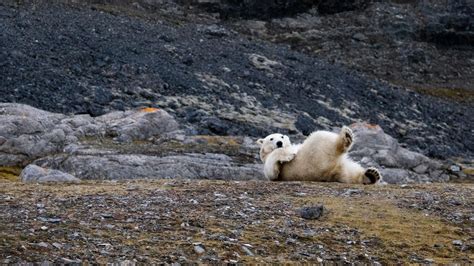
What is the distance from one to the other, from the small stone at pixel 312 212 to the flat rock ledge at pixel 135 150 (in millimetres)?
5185

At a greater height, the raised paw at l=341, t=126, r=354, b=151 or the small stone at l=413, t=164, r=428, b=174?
the raised paw at l=341, t=126, r=354, b=151

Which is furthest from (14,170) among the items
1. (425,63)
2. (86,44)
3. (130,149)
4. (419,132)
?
(425,63)

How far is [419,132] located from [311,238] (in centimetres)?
2747

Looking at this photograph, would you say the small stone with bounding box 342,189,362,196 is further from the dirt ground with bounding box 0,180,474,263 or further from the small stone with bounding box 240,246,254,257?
the small stone with bounding box 240,246,254,257

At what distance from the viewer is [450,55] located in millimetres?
56969

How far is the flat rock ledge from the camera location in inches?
683

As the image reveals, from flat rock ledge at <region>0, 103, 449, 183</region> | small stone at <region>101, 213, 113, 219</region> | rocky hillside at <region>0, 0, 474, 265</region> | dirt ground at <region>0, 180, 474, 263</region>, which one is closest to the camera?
dirt ground at <region>0, 180, 474, 263</region>

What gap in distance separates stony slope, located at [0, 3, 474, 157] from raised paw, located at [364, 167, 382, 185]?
12.7 m

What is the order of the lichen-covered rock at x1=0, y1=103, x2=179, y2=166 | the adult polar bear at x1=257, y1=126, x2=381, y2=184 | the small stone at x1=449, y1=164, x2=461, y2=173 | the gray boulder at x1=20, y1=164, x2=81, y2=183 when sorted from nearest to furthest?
the adult polar bear at x1=257, y1=126, x2=381, y2=184 → the gray boulder at x1=20, y1=164, x2=81, y2=183 → the lichen-covered rock at x1=0, y1=103, x2=179, y2=166 → the small stone at x1=449, y1=164, x2=461, y2=173

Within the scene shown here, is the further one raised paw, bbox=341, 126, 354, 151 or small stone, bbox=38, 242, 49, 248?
raised paw, bbox=341, 126, 354, 151

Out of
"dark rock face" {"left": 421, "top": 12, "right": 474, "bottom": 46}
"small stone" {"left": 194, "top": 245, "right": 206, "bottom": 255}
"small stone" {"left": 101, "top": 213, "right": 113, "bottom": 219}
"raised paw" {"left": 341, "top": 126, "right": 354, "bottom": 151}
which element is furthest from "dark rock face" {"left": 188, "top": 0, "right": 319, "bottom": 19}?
"small stone" {"left": 194, "top": 245, "right": 206, "bottom": 255}

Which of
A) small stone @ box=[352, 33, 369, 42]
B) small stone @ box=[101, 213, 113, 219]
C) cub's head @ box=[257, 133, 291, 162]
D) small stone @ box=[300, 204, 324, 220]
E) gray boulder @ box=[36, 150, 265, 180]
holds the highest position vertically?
small stone @ box=[352, 33, 369, 42]

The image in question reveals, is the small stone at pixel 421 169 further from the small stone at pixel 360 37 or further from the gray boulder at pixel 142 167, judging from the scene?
the small stone at pixel 360 37

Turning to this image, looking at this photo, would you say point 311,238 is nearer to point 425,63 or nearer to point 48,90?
point 48,90
